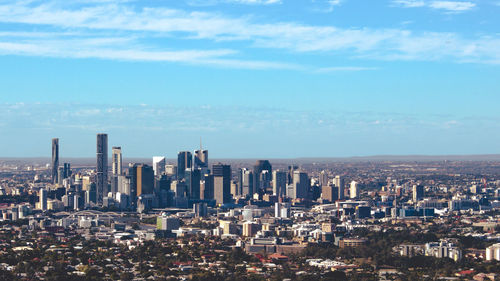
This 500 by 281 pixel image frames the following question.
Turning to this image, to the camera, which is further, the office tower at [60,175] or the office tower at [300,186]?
the office tower at [60,175]

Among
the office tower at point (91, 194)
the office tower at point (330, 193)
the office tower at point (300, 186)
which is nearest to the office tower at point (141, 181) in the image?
the office tower at point (91, 194)

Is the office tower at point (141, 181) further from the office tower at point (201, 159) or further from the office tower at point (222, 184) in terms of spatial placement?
the office tower at point (201, 159)

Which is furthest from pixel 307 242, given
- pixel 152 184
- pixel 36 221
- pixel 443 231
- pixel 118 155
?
pixel 118 155

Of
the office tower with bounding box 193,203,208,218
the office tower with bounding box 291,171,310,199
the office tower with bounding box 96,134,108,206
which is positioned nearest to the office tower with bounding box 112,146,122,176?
the office tower with bounding box 96,134,108,206

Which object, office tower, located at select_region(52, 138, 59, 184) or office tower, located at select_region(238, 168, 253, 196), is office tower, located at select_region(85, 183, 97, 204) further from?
office tower, located at select_region(52, 138, 59, 184)

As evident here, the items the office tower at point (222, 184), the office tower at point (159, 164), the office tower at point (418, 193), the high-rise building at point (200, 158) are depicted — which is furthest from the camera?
the office tower at point (159, 164)

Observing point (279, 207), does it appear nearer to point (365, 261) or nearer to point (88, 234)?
point (88, 234)
